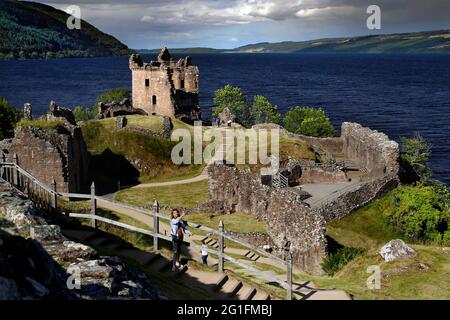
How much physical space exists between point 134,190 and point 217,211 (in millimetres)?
11487

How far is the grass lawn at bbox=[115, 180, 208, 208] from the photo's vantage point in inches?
1929

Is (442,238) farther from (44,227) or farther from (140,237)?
(44,227)

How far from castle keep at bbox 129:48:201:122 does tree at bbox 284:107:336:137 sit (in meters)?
20.9

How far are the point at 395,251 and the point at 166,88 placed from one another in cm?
5822

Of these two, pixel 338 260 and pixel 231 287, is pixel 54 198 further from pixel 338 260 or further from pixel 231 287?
pixel 338 260

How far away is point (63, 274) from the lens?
39.1 ft

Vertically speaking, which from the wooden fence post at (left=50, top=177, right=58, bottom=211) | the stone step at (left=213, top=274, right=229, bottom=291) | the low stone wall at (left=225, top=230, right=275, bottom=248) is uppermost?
the wooden fence post at (left=50, top=177, right=58, bottom=211)

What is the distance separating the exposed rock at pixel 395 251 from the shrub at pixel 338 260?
3841mm

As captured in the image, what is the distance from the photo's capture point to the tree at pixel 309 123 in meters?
95.6

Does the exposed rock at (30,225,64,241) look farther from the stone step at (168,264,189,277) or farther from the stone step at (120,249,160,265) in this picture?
the stone step at (168,264,189,277)

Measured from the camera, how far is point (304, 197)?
48.2m

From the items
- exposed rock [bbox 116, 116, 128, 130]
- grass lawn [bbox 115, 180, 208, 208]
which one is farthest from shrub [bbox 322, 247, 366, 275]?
exposed rock [bbox 116, 116, 128, 130]
